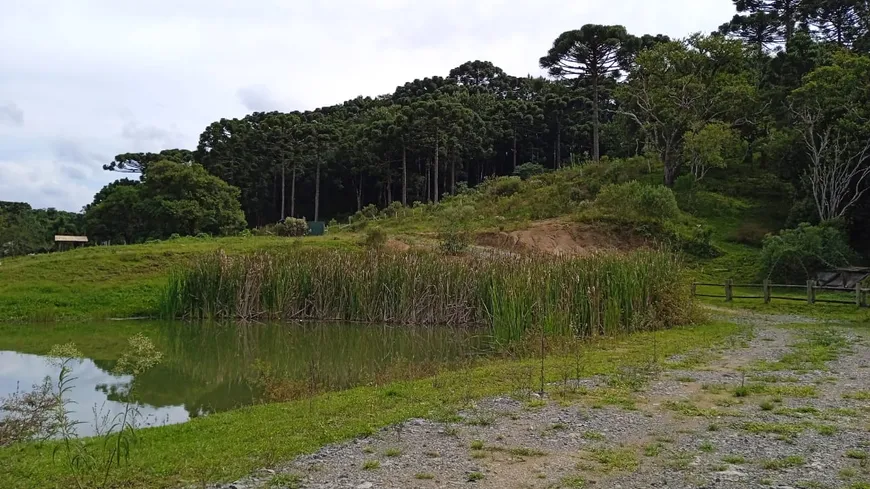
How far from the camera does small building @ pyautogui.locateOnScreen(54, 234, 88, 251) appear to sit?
156ft

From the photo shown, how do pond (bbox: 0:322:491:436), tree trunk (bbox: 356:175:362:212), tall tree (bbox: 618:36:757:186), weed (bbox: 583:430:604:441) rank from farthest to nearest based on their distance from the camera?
tree trunk (bbox: 356:175:362:212) < tall tree (bbox: 618:36:757:186) < pond (bbox: 0:322:491:436) < weed (bbox: 583:430:604:441)

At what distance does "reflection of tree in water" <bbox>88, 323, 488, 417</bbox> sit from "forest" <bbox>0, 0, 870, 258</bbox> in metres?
21.1

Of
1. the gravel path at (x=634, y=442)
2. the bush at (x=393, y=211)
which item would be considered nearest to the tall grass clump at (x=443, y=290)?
the gravel path at (x=634, y=442)

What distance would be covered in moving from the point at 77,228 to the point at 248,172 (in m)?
15.6

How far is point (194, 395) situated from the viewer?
11.3 meters

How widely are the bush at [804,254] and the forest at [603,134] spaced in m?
2.35

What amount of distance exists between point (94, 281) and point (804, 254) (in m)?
26.2

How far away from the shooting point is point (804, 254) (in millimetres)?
25719

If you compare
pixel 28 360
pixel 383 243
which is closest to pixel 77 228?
pixel 383 243

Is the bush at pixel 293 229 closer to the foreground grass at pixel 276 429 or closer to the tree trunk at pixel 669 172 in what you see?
the tree trunk at pixel 669 172

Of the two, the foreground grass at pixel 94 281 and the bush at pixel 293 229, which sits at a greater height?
the bush at pixel 293 229

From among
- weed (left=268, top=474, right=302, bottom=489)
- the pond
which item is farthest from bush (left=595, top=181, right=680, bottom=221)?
weed (left=268, top=474, right=302, bottom=489)

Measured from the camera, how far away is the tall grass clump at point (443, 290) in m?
14.9

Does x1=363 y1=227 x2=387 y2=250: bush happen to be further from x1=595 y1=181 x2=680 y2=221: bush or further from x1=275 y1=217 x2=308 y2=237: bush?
x1=595 y1=181 x2=680 y2=221: bush
